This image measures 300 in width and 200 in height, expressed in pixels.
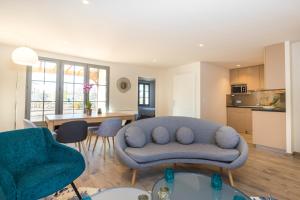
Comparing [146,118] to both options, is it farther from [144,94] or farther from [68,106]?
[144,94]

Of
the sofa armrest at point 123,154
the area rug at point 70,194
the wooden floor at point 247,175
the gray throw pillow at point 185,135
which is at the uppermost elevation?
the gray throw pillow at point 185,135

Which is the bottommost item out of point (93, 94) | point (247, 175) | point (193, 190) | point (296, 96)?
point (247, 175)

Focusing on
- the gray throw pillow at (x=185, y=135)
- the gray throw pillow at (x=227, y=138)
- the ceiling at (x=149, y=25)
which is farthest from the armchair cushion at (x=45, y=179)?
the ceiling at (x=149, y=25)

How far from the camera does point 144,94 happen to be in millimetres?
9898

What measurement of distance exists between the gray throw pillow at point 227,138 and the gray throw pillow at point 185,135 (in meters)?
0.40

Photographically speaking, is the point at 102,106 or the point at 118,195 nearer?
the point at 118,195

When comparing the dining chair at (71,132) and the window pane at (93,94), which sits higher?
the window pane at (93,94)

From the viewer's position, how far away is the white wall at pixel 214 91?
5.87 meters

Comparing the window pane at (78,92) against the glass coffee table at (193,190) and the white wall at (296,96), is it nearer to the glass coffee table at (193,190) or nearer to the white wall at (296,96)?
the glass coffee table at (193,190)

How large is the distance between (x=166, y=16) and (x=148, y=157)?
2145mm

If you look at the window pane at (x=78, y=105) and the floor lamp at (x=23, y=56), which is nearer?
the floor lamp at (x=23, y=56)

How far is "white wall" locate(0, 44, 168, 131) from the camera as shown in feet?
13.7

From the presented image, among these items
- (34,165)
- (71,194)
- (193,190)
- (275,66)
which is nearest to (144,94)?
(275,66)

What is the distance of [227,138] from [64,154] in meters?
2.19
